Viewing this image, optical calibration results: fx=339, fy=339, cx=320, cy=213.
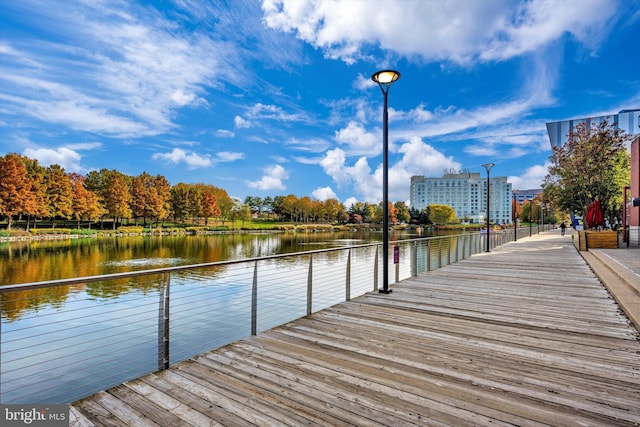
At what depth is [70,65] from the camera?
115 feet

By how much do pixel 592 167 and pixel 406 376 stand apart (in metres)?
27.7

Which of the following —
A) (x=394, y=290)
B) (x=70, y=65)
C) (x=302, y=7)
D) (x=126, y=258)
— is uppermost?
(x=70, y=65)

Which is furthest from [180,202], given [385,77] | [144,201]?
[385,77]

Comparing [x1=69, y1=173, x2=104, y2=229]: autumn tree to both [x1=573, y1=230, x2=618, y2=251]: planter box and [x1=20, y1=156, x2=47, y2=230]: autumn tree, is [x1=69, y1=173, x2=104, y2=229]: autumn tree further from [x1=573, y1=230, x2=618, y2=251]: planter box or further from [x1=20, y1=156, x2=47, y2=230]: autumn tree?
[x1=573, y1=230, x2=618, y2=251]: planter box

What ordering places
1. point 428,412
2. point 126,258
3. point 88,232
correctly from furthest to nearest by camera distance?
point 88,232, point 126,258, point 428,412

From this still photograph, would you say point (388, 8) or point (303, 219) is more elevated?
point (388, 8)

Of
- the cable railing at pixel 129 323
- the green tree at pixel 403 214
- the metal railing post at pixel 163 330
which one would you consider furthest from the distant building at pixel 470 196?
the metal railing post at pixel 163 330

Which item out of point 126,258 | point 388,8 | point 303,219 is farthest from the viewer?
point 303,219

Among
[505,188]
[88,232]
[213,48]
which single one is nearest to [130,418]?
[213,48]

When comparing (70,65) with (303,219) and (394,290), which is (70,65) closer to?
(394,290)

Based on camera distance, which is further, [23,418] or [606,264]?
[606,264]

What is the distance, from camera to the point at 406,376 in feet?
9.22

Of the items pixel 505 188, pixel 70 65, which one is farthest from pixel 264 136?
pixel 505 188

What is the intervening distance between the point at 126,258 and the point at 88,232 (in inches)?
1107
